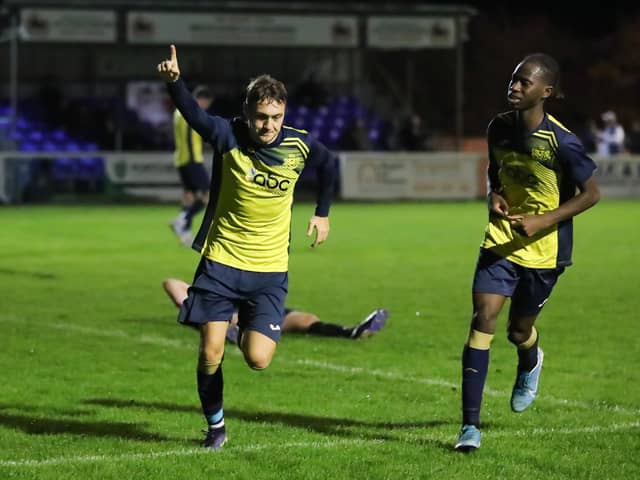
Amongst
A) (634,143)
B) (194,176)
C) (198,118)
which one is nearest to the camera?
(198,118)

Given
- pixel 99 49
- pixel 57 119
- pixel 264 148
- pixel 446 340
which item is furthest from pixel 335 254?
pixel 99 49

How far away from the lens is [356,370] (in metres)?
9.93

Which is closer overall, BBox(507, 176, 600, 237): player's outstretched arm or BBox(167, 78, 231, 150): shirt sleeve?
BBox(167, 78, 231, 150): shirt sleeve

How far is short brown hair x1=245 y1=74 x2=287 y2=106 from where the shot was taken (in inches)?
273

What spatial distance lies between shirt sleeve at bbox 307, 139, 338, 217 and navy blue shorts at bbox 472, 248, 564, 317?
908 millimetres

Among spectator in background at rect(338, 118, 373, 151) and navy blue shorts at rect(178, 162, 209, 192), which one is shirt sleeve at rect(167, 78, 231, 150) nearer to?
navy blue shorts at rect(178, 162, 209, 192)

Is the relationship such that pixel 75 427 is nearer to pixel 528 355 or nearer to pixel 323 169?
pixel 323 169

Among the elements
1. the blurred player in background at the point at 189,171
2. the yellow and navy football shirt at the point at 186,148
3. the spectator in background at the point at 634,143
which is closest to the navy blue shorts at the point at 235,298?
the blurred player in background at the point at 189,171

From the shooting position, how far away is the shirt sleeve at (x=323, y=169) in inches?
296

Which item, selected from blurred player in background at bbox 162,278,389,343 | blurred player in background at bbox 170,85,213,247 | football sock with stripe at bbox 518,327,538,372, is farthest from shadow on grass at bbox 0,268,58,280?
football sock with stripe at bbox 518,327,538,372

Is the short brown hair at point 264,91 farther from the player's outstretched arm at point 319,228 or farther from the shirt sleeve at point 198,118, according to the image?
the player's outstretched arm at point 319,228

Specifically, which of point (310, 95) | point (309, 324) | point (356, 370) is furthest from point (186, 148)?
point (310, 95)

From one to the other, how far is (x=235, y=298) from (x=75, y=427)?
1.27m

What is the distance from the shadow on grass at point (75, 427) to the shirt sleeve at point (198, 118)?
1.64m
